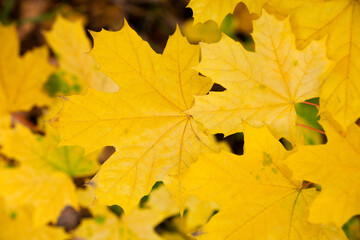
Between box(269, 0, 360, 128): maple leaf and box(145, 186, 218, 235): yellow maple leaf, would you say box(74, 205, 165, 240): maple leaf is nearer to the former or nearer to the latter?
box(145, 186, 218, 235): yellow maple leaf

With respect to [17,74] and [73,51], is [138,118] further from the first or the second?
[17,74]

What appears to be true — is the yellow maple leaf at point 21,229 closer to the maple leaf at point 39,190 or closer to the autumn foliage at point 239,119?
the maple leaf at point 39,190

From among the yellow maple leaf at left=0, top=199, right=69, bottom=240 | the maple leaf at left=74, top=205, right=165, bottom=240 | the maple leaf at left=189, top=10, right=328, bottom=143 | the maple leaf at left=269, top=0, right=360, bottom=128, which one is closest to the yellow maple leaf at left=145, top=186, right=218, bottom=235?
the maple leaf at left=74, top=205, right=165, bottom=240

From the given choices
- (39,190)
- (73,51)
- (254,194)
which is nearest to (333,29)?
(254,194)

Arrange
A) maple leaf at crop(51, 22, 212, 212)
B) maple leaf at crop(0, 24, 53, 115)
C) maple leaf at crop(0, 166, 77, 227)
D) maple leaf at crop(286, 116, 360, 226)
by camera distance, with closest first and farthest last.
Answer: maple leaf at crop(286, 116, 360, 226) < maple leaf at crop(51, 22, 212, 212) < maple leaf at crop(0, 166, 77, 227) < maple leaf at crop(0, 24, 53, 115)

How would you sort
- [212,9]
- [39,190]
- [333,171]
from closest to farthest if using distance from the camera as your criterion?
[333,171], [212,9], [39,190]

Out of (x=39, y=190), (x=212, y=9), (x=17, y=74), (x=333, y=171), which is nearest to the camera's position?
(x=333, y=171)
